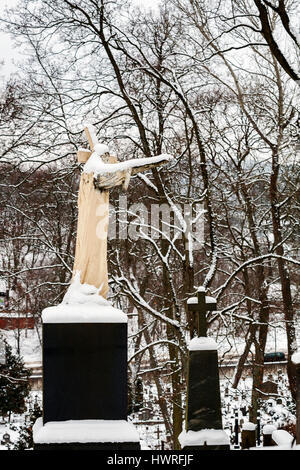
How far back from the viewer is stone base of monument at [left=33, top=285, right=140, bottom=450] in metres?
5.31

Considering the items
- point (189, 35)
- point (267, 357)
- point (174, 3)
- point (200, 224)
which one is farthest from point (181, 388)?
point (267, 357)

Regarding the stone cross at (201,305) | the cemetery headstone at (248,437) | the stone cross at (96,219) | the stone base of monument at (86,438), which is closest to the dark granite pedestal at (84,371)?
the stone base of monument at (86,438)

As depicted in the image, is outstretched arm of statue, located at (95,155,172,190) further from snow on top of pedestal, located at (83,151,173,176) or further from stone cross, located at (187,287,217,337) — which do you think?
stone cross, located at (187,287,217,337)

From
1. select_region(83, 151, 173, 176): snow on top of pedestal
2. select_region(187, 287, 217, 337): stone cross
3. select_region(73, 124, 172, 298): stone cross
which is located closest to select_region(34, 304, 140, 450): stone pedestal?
select_region(73, 124, 172, 298): stone cross

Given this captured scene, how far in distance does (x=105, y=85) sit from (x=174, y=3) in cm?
234

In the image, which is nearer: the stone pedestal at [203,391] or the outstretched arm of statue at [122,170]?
the outstretched arm of statue at [122,170]

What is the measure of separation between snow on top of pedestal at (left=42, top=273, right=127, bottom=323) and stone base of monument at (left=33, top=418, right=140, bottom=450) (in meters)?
1.02

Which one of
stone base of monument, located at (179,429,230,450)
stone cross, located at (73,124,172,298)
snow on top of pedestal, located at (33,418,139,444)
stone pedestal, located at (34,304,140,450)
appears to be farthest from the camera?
stone base of monument, located at (179,429,230,450)

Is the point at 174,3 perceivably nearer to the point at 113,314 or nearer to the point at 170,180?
the point at 170,180

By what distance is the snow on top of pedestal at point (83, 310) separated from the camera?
5.41 m

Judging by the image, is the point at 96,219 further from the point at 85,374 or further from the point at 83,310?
the point at 85,374

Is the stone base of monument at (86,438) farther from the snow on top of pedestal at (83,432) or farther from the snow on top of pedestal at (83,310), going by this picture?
the snow on top of pedestal at (83,310)

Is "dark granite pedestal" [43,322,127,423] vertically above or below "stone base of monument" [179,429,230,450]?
above

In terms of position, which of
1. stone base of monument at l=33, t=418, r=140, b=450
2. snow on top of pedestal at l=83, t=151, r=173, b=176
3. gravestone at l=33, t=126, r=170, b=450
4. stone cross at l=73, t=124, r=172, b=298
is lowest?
stone base of monument at l=33, t=418, r=140, b=450
